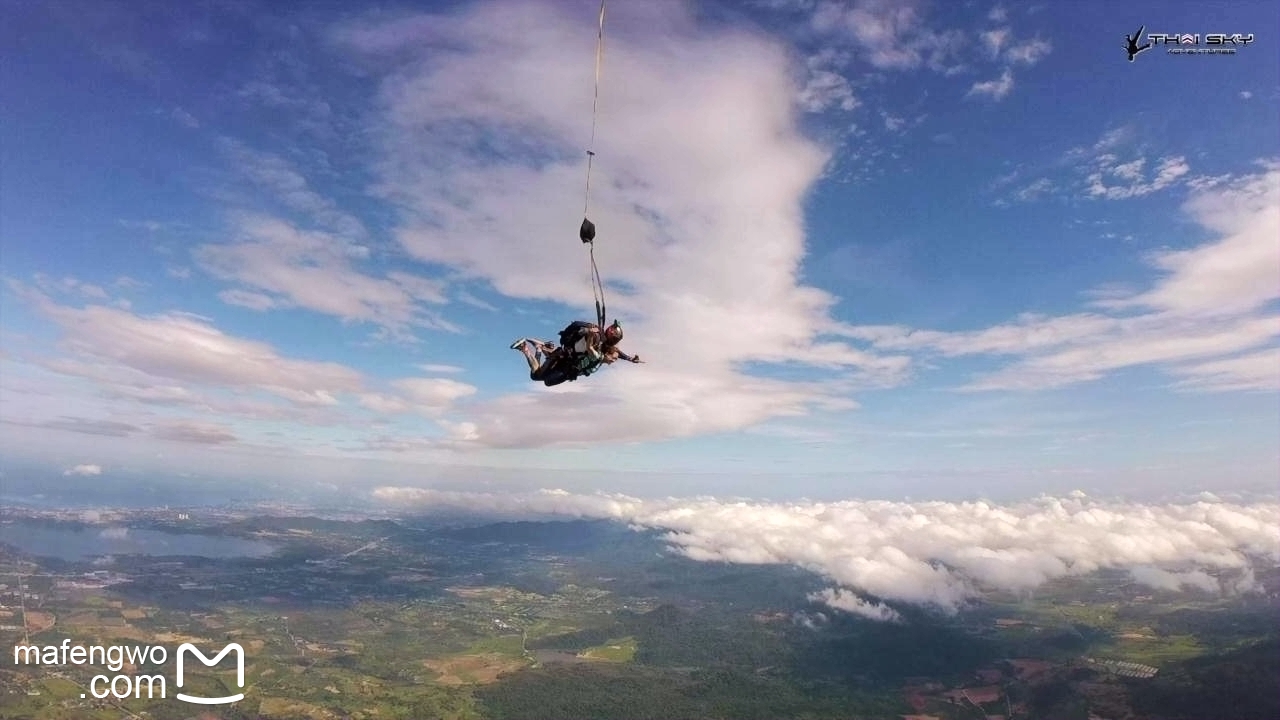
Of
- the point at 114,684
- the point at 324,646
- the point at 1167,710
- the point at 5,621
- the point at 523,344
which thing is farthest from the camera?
the point at 324,646

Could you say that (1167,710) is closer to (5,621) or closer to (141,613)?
(141,613)

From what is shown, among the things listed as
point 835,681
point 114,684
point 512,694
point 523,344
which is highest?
point 523,344

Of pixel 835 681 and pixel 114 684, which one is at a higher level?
pixel 114 684

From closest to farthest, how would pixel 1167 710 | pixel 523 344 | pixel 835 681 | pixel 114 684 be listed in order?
1. pixel 523 344
2. pixel 114 684
3. pixel 1167 710
4. pixel 835 681

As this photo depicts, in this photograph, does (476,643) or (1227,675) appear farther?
(476,643)

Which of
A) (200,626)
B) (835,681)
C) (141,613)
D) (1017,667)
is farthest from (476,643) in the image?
(1017,667)
